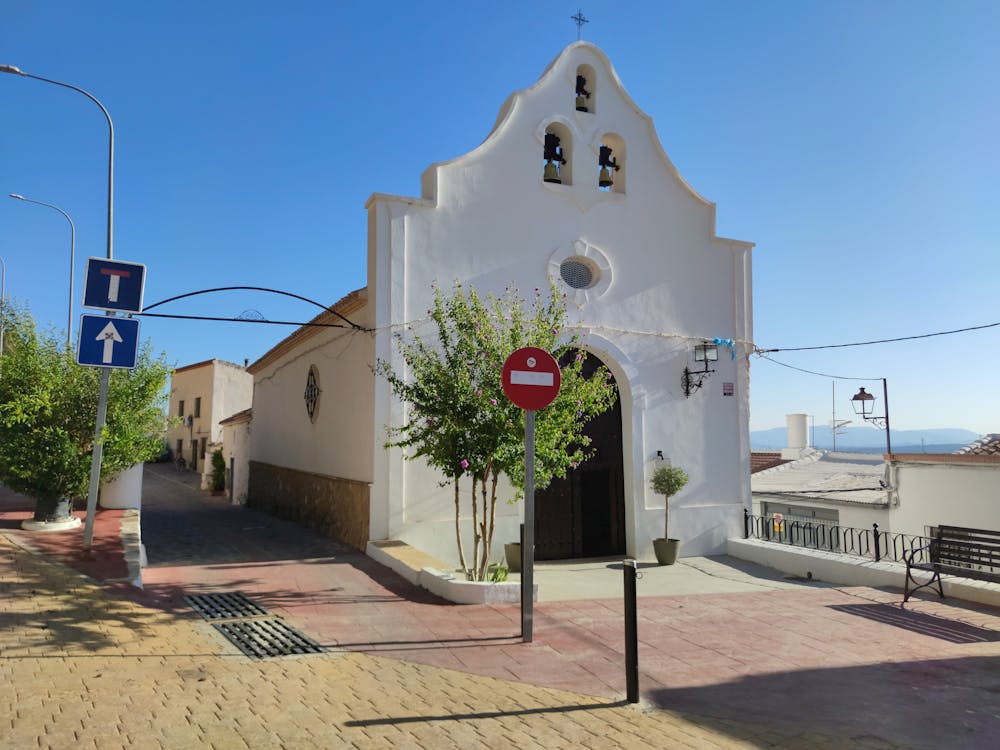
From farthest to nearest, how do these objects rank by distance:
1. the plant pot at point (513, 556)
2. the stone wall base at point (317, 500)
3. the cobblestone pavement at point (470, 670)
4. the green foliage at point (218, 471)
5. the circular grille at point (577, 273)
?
the green foliage at point (218, 471) < the circular grille at point (577, 273) < the stone wall base at point (317, 500) < the plant pot at point (513, 556) < the cobblestone pavement at point (470, 670)

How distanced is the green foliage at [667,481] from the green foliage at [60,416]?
8.53 meters

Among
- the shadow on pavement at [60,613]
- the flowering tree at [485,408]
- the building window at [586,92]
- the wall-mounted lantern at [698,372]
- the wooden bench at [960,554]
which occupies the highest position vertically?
the building window at [586,92]

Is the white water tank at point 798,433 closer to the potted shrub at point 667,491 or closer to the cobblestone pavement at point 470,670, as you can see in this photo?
the potted shrub at point 667,491

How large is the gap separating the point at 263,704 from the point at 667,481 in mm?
9339

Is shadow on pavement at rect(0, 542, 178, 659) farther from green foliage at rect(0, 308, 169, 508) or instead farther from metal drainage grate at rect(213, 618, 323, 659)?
green foliage at rect(0, 308, 169, 508)

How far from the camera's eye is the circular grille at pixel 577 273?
13367 millimetres

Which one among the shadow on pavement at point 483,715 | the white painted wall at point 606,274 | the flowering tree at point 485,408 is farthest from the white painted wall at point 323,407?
the shadow on pavement at point 483,715

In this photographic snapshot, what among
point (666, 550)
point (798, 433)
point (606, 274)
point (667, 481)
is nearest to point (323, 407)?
point (606, 274)

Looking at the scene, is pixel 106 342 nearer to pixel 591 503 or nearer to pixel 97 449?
pixel 97 449

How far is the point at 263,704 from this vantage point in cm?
491

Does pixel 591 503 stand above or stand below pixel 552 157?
below

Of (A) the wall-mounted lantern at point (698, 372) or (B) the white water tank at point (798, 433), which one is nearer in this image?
(A) the wall-mounted lantern at point (698, 372)

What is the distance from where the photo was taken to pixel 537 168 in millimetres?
13203

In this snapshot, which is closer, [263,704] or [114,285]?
[263,704]
